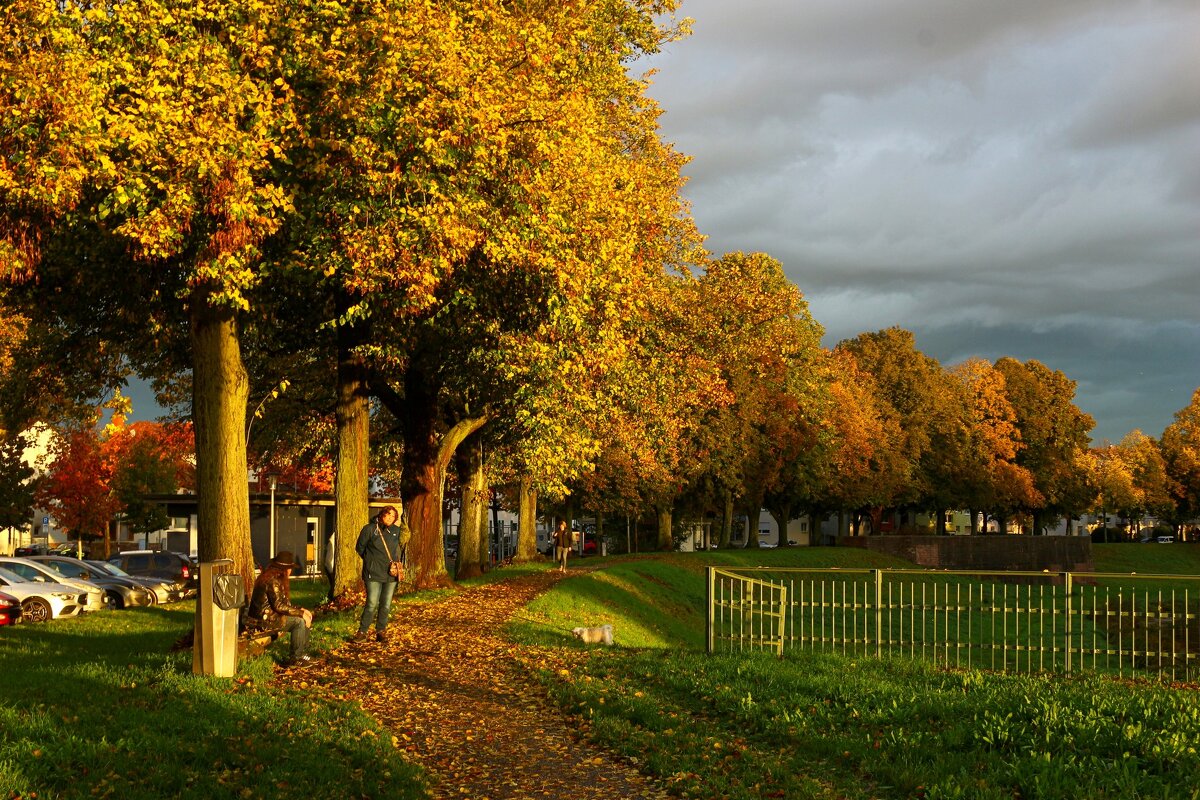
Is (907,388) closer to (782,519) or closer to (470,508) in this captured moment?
(782,519)

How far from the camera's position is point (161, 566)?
123 ft

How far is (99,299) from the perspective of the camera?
1994 cm

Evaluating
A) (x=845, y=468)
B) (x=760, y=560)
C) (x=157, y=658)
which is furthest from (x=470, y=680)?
(x=845, y=468)

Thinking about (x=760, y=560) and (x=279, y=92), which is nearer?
(x=279, y=92)

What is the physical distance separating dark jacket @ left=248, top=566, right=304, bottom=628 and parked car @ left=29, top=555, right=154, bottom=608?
17.8 meters

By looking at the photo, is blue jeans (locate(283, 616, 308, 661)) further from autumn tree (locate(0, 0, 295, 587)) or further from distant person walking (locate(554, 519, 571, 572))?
distant person walking (locate(554, 519, 571, 572))

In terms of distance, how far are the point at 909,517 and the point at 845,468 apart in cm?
3598

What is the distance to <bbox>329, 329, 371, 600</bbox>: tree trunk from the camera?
23891mm

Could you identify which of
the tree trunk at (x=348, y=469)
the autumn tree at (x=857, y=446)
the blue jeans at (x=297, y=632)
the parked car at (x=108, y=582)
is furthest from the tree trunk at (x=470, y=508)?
the autumn tree at (x=857, y=446)

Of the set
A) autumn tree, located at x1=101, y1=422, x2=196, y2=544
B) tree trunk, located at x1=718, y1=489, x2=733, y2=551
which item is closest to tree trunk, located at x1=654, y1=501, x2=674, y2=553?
tree trunk, located at x1=718, y1=489, x2=733, y2=551

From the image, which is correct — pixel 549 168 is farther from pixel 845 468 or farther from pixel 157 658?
pixel 845 468

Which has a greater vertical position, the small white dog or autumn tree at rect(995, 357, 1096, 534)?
autumn tree at rect(995, 357, 1096, 534)

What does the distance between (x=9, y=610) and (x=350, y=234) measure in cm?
1442

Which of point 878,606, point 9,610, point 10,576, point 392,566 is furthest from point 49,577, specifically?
point 878,606
